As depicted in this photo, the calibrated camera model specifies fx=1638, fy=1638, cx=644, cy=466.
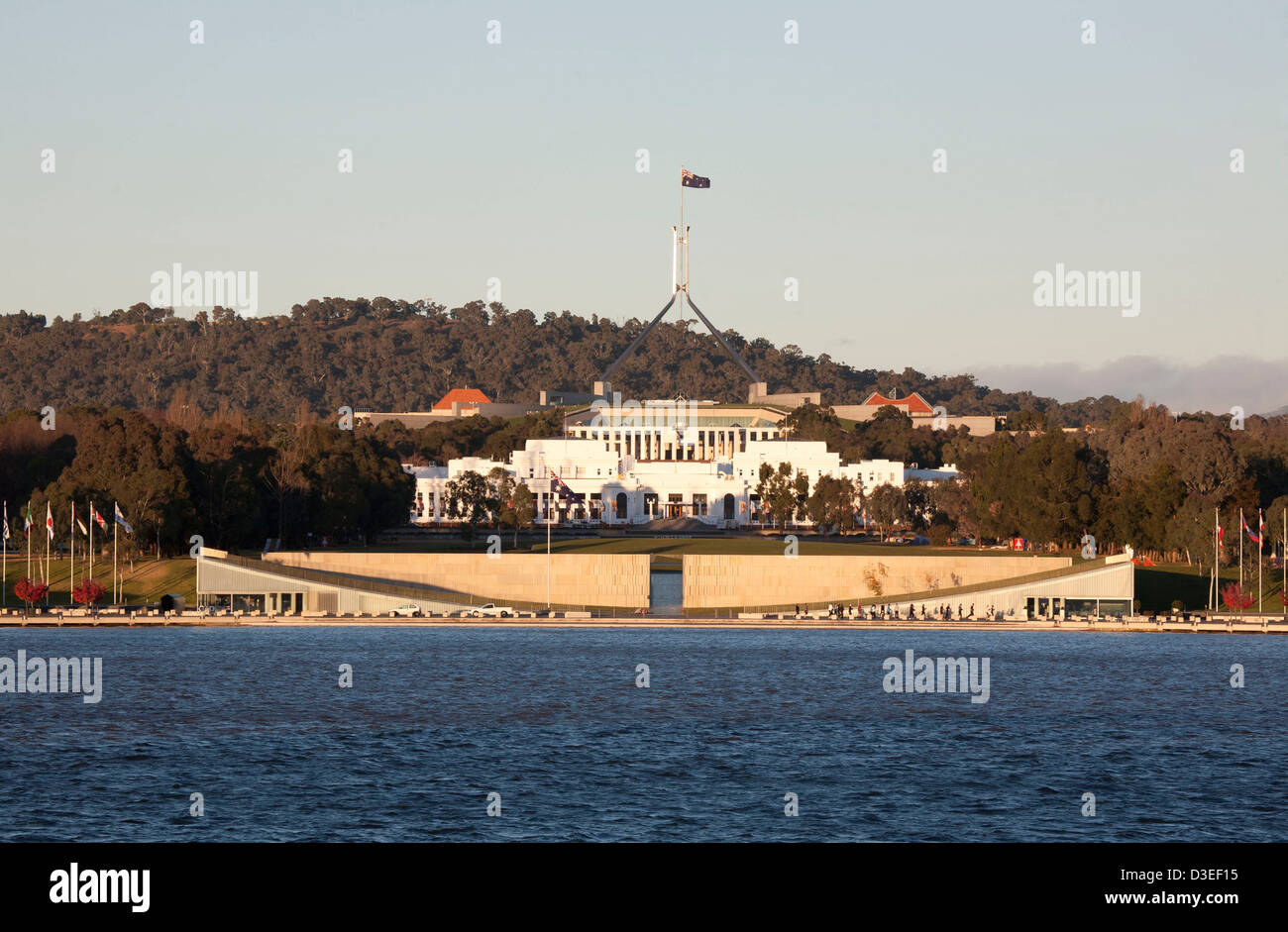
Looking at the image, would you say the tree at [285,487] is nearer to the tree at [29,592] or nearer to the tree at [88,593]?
the tree at [88,593]

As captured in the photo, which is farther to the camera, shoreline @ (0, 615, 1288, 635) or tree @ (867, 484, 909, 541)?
tree @ (867, 484, 909, 541)

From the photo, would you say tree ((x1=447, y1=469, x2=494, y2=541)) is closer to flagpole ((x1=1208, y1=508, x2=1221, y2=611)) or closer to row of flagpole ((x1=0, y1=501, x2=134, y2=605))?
row of flagpole ((x1=0, y1=501, x2=134, y2=605))

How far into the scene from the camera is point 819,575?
8419 centimetres

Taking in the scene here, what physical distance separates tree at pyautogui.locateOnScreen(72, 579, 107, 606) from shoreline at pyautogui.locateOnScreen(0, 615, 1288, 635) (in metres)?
3.40

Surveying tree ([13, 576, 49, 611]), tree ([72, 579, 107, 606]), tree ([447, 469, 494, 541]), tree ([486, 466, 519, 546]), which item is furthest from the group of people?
tree ([447, 469, 494, 541])

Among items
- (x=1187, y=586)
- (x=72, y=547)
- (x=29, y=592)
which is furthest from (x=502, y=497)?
(x=1187, y=586)

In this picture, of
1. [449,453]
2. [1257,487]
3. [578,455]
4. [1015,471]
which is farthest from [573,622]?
[449,453]

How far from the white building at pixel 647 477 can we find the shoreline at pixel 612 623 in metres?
76.7

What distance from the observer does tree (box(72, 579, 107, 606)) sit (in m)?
80.1

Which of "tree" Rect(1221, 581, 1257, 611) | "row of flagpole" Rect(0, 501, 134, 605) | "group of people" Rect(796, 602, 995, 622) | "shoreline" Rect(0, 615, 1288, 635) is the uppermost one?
Answer: "row of flagpole" Rect(0, 501, 134, 605)

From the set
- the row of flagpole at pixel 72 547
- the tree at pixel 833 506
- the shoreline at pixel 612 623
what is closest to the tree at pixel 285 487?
the row of flagpole at pixel 72 547

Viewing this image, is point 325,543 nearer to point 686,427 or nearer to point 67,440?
point 67,440

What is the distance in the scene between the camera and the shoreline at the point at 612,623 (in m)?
76.1
